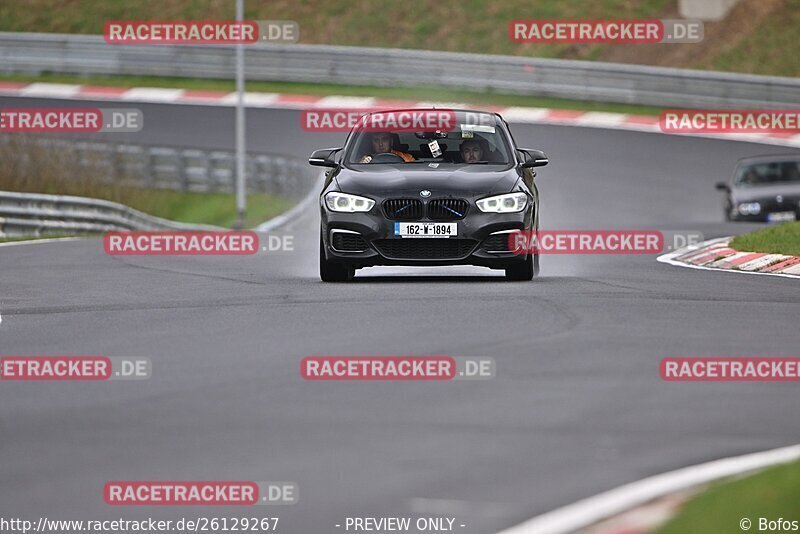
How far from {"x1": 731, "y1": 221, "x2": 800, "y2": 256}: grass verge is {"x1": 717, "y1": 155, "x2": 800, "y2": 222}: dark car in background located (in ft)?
26.6

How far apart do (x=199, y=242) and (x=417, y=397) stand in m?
16.3

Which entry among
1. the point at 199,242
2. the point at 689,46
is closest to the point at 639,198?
the point at 199,242

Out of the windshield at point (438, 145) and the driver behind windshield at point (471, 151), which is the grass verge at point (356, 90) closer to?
the windshield at point (438, 145)

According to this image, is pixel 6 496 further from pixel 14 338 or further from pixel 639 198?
pixel 639 198

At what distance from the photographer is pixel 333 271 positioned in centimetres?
1527

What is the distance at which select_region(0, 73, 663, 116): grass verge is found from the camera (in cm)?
3959

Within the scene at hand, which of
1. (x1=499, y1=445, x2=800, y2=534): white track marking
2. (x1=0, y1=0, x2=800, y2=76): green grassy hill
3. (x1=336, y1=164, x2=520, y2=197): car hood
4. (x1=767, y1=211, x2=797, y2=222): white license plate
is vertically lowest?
(x1=499, y1=445, x2=800, y2=534): white track marking

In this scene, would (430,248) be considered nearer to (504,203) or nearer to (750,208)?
(504,203)

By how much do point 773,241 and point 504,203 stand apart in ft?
18.1

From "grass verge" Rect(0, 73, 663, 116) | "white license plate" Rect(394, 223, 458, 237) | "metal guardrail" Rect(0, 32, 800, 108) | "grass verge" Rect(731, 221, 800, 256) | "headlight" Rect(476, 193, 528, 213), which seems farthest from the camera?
"grass verge" Rect(0, 73, 663, 116)

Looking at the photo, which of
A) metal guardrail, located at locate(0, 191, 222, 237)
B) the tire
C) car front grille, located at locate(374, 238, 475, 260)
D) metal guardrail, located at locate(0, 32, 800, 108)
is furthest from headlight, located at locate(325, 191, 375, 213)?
metal guardrail, located at locate(0, 32, 800, 108)

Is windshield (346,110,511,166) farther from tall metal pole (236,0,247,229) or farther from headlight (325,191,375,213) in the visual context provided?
tall metal pole (236,0,247,229)

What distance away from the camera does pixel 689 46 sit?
44781 millimetres

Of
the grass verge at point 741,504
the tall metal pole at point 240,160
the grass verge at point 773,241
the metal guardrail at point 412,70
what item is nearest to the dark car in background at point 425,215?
the grass verge at point 773,241
